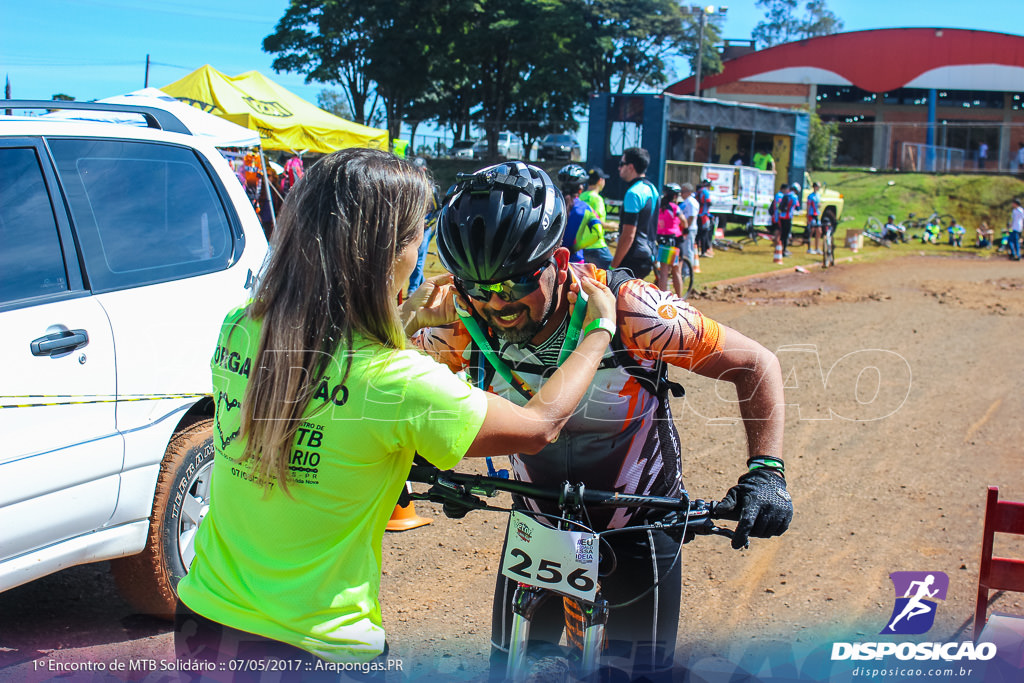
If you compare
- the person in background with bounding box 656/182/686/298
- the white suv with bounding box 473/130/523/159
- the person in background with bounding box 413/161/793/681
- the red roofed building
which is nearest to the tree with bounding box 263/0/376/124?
the white suv with bounding box 473/130/523/159

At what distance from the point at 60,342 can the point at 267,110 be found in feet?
45.8

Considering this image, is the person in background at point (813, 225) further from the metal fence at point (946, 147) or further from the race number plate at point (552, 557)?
the race number plate at point (552, 557)

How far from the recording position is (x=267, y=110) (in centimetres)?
1585

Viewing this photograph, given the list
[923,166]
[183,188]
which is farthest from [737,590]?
[923,166]

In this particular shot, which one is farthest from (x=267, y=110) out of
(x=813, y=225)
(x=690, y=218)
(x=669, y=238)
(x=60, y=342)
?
(x=813, y=225)

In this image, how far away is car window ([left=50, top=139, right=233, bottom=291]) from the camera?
3.37m

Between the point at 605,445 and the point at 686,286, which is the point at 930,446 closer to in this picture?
the point at 605,445

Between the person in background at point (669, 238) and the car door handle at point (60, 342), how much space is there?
9493 mm

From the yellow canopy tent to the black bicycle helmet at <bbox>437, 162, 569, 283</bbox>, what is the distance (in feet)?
40.2

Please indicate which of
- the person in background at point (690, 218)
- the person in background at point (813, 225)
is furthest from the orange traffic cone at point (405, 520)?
the person in background at point (813, 225)

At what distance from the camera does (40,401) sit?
115 inches

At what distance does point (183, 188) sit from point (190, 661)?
2794mm

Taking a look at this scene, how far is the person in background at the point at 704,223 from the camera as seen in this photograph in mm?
19125

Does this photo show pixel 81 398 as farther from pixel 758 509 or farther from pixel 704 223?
pixel 704 223
